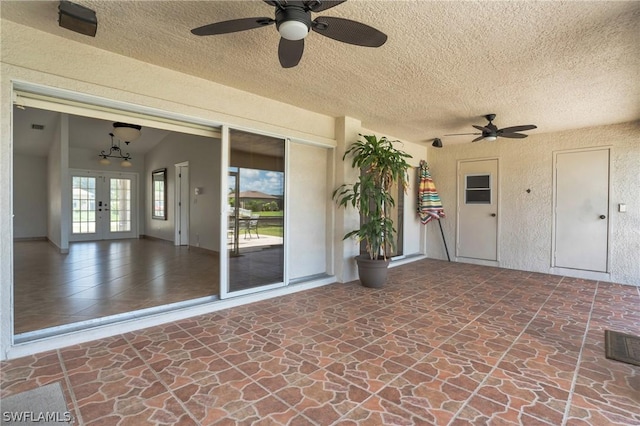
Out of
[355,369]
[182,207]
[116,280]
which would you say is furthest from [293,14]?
[182,207]

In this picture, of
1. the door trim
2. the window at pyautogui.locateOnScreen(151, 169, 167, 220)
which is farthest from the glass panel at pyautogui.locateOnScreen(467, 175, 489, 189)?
the window at pyautogui.locateOnScreen(151, 169, 167, 220)

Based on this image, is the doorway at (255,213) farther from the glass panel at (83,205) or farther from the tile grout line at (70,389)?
the glass panel at (83,205)

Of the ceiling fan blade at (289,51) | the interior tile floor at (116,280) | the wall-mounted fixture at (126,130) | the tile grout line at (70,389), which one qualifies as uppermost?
the wall-mounted fixture at (126,130)

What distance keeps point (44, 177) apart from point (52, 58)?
9383 millimetres

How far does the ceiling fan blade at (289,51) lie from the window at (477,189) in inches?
217

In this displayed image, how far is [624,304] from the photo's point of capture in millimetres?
3914

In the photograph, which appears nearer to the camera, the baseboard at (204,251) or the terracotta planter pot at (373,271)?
the terracotta planter pot at (373,271)

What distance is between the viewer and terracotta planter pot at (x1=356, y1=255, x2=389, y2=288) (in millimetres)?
4496

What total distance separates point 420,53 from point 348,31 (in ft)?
3.72

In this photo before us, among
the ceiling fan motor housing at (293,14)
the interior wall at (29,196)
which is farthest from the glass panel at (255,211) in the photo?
the interior wall at (29,196)

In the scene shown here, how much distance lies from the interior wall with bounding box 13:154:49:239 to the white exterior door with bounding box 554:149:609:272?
43.7 feet

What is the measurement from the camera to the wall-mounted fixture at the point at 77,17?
2.11 meters

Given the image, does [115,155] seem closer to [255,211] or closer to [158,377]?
[255,211]

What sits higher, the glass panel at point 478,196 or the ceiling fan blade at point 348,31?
the ceiling fan blade at point 348,31
